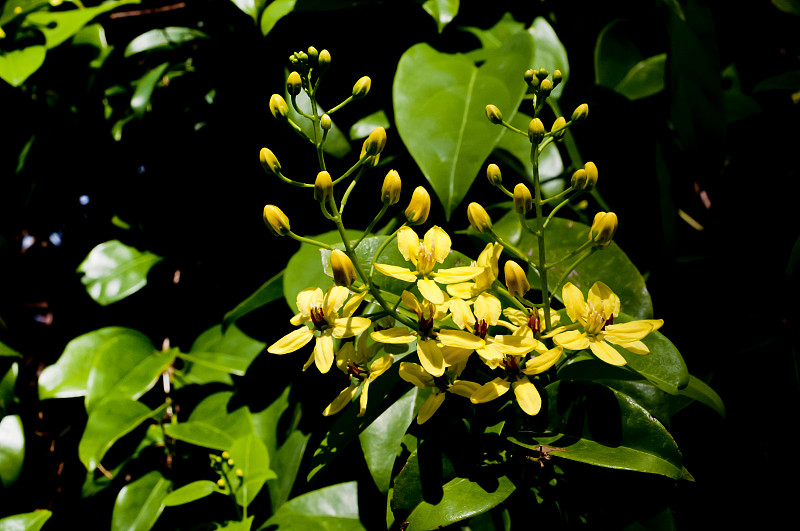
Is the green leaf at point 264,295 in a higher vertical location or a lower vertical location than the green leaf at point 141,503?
higher

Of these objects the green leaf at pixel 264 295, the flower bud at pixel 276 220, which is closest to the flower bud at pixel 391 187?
the flower bud at pixel 276 220

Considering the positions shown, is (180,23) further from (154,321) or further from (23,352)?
(23,352)

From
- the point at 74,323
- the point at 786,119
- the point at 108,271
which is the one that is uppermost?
the point at 786,119

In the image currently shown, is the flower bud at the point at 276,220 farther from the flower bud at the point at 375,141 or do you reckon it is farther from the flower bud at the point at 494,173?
the flower bud at the point at 494,173

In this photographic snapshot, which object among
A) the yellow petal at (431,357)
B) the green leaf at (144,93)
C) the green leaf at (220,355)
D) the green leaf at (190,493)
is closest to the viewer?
the yellow petal at (431,357)

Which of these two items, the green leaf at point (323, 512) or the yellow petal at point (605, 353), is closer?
the yellow petal at point (605, 353)

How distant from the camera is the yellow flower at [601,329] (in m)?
0.65

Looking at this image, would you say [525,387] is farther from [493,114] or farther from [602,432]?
[493,114]

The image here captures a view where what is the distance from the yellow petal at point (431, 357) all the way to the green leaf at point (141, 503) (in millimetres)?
819

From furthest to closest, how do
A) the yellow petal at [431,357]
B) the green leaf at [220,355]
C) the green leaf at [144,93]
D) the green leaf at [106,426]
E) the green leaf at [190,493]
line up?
the green leaf at [144,93], the green leaf at [220,355], the green leaf at [106,426], the green leaf at [190,493], the yellow petal at [431,357]

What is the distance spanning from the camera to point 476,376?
2.66 ft

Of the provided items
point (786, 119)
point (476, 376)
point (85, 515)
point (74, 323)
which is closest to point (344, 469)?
point (476, 376)

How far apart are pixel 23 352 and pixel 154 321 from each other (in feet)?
1.22

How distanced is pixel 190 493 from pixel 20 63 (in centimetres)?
107
